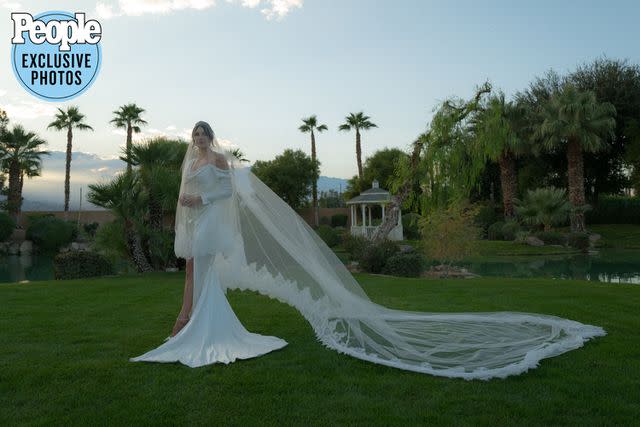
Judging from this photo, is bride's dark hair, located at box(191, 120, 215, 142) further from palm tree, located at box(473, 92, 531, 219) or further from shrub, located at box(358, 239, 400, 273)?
palm tree, located at box(473, 92, 531, 219)

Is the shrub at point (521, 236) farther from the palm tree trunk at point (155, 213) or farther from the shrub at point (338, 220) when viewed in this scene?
the palm tree trunk at point (155, 213)

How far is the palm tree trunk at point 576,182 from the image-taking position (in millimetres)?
31219

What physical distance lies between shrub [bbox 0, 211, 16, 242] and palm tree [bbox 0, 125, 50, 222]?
10.8ft

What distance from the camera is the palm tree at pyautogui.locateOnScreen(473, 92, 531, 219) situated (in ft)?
60.5

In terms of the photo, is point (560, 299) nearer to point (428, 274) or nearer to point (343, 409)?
point (343, 409)

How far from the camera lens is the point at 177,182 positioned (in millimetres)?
15570

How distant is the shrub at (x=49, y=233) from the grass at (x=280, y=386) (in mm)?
28272

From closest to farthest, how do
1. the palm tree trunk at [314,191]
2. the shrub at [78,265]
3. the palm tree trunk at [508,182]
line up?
the shrub at [78,265] → the palm tree trunk at [508,182] → the palm tree trunk at [314,191]

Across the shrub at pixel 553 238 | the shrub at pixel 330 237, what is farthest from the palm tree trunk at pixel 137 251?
the shrub at pixel 553 238

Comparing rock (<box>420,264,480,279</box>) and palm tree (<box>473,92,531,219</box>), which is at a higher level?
palm tree (<box>473,92,531,219</box>)

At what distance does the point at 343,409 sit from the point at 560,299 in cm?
642

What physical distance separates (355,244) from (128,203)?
8.18 metres

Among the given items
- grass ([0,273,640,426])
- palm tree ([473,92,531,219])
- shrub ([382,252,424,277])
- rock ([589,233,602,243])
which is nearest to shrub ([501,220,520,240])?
palm tree ([473,92,531,219])

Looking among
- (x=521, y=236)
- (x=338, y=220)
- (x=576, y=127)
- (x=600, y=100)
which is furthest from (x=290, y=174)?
(x=600, y=100)
